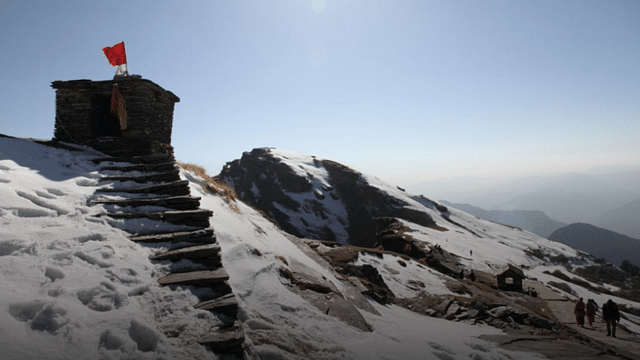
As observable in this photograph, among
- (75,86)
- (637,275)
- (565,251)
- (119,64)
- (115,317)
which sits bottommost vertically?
(637,275)

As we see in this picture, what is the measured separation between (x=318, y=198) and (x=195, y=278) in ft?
232

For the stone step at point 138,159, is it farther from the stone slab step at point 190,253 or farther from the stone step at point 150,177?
the stone slab step at point 190,253

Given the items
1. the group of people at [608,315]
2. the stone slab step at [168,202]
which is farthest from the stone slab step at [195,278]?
Result: the group of people at [608,315]

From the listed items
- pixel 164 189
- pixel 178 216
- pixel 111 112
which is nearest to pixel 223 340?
pixel 178 216

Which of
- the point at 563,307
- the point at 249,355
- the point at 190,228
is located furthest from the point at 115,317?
the point at 563,307

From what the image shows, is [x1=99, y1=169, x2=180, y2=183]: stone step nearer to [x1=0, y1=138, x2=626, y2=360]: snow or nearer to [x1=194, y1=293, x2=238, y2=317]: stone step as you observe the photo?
[x1=0, y1=138, x2=626, y2=360]: snow

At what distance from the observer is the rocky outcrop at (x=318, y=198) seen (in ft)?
218

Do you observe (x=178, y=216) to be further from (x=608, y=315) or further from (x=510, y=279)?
(x=510, y=279)

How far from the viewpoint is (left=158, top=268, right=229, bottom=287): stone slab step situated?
13.6 ft

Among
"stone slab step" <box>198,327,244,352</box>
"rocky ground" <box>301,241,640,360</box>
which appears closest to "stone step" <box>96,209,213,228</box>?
"stone slab step" <box>198,327,244,352</box>

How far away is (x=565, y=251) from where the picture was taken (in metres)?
66.2

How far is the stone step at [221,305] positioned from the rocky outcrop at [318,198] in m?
59.2

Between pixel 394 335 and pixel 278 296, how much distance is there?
3.16 meters

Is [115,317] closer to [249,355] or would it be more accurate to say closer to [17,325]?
[17,325]
